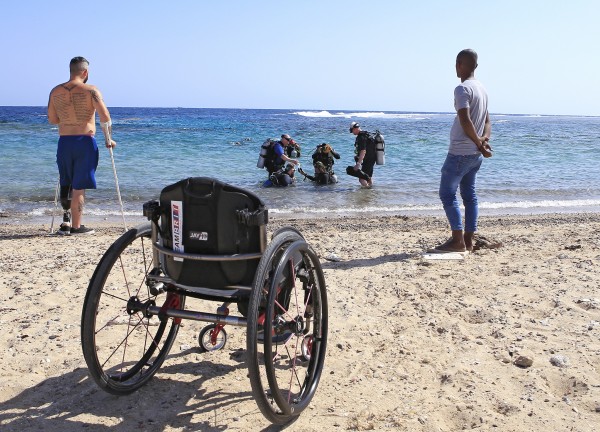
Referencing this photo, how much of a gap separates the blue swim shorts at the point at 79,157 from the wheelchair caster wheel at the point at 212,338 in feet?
12.1

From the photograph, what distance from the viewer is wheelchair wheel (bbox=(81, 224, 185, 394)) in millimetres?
2732

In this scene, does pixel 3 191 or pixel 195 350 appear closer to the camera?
pixel 195 350

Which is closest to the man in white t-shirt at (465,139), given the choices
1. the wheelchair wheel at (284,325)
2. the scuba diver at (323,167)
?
the wheelchair wheel at (284,325)

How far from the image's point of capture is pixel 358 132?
13.7 metres

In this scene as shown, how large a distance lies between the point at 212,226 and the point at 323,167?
11.1 m

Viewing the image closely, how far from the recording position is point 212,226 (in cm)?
269

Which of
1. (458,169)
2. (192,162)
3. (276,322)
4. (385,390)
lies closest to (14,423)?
(276,322)

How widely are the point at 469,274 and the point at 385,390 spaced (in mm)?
2286

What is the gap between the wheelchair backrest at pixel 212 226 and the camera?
8.71 feet

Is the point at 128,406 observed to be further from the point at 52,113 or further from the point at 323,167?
the point at 323,167

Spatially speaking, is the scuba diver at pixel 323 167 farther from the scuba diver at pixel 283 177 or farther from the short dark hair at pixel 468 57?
the short dark hair at pixel 468 57

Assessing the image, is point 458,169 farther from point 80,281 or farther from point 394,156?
point 394,156

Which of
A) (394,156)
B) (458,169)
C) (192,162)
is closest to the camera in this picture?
(458,169)

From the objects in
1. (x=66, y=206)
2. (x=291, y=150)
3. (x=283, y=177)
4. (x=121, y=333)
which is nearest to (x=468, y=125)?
(x=121, y=333)
